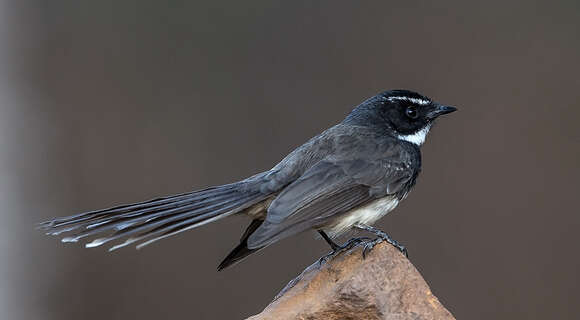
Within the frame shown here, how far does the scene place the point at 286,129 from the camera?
32.5 ft

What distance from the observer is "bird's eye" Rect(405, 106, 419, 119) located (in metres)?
7.11

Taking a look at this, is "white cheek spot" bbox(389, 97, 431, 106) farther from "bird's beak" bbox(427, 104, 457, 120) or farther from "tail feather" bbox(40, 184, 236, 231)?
"tail feather" bbox(40, 184, 236, 231)

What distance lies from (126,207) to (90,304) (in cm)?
472

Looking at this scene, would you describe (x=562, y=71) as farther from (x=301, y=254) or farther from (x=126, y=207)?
(x=126, y=207)

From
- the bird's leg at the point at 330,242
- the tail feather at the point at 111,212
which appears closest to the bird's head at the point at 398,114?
the bird's leg at the point at 330,242

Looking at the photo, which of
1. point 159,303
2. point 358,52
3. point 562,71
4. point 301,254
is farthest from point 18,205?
point 562,71

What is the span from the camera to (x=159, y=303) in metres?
9.96

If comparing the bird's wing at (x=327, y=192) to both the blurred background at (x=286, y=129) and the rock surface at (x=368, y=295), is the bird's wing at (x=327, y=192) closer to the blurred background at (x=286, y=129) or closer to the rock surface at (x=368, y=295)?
the rock surface at (x=368, y=295)

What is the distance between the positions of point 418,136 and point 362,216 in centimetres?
119

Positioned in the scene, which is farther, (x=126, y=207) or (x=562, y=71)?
(x=562, y=71)

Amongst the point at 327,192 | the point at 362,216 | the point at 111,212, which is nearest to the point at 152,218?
the point at 111,212

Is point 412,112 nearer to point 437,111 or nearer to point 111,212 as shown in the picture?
point 437,111

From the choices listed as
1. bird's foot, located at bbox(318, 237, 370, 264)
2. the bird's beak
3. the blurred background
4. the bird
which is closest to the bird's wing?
the bird

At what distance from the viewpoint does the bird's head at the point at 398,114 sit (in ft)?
23.2
